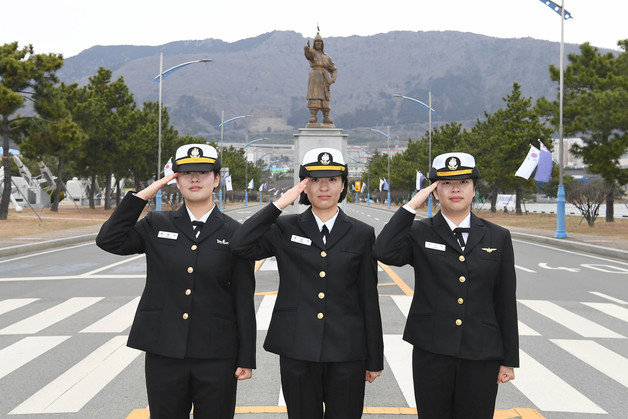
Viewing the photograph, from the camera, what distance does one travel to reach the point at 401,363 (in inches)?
229

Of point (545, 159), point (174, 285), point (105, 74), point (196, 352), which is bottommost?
point (196, 352)

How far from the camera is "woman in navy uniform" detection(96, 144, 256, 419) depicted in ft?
9.69

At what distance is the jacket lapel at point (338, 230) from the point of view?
3.10 meters

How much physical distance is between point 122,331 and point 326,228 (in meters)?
4.86

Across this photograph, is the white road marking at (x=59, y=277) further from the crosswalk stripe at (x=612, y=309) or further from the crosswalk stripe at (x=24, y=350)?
the crosswalk stripe at (x=612, y=309)

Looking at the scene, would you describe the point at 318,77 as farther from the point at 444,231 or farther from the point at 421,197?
the point at 444,231

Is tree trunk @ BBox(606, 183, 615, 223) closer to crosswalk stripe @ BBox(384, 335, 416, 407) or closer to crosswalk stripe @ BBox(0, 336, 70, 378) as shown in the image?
crosswalk stripe @ BBox(384, 335, 416, 407)

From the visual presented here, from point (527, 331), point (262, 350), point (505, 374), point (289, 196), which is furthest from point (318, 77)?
point (505, 374)

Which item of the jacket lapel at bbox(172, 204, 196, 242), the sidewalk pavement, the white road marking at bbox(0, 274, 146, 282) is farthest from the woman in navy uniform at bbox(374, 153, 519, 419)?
the sidewalk pavement

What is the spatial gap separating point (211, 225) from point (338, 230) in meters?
0.70

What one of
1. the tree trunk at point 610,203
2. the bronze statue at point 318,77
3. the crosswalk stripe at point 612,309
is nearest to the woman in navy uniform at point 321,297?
the crosswalk stripe at point 612,309

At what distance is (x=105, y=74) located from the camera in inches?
1761

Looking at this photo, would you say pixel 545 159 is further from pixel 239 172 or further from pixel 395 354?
pixel 239 172

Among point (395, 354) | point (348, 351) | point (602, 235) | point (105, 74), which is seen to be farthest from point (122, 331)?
point (105, 74)
